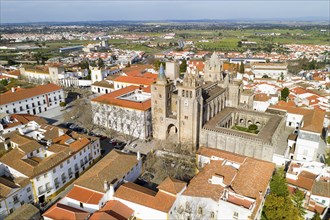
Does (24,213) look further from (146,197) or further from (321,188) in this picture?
(321,188)

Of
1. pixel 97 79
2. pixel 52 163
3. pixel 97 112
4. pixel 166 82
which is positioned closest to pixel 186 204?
pixel 52 163

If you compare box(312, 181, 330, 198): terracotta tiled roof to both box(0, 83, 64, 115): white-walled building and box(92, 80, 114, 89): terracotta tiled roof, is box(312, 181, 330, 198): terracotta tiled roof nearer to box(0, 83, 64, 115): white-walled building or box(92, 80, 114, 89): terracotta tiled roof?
box(92, 80, 114, 89): terracotta tiled roof

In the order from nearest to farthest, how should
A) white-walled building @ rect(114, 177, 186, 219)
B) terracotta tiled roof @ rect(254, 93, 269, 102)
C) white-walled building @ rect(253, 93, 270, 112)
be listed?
white-walled building @ rect(114, 177, 186, 219)
white-walled building @ rect(253, 93, 270, 112)
terracotta tiled roof @ rect(254, 93, 269, 102)

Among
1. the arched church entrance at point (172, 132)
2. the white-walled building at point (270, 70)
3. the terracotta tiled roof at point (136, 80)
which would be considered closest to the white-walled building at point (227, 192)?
the arched church entrance at point (172, 132)

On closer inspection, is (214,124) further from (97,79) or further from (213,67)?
(97,79)

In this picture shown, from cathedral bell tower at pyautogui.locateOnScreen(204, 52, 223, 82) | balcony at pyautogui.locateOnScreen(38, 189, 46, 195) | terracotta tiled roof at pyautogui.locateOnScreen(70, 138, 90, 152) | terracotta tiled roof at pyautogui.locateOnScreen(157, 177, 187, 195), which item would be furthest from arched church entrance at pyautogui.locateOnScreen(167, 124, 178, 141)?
balcony at pyautogui.locateOnScreen(38, 189, 46, 195)
